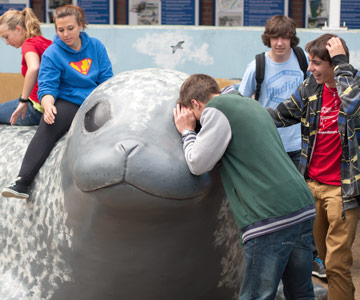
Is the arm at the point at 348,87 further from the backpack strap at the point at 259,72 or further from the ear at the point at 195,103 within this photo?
the backpack strap at the point at 259,72

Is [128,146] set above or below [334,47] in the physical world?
below

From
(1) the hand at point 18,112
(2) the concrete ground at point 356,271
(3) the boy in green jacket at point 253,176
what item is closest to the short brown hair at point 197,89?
(3) the boy in green jacket at point 253,176

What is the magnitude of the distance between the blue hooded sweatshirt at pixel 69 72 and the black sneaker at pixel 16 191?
0.51 metres

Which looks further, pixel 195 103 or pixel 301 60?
pixel 301 60

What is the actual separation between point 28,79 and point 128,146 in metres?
1.44

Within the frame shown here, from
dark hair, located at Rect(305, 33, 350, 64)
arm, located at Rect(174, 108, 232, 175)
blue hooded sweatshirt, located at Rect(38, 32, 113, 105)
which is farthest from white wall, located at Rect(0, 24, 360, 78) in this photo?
arm, located at Rect(174, 108, 232, 175)

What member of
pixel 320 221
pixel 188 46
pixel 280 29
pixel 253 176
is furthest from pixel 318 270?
pixel 188 46

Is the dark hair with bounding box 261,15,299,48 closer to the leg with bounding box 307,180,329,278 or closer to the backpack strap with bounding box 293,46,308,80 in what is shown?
the backpack strap with bounding box 293,46,308,80

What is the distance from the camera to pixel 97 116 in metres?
3.30

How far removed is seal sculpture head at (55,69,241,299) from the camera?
294 cm

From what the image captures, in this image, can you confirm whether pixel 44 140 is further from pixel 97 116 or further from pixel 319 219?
pixel 319 219

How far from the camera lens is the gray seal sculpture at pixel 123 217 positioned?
2.96m

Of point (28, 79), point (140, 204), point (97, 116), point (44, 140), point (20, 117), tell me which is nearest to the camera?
point (140, 204)

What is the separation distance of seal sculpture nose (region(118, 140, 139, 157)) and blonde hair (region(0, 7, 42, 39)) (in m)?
1.86
